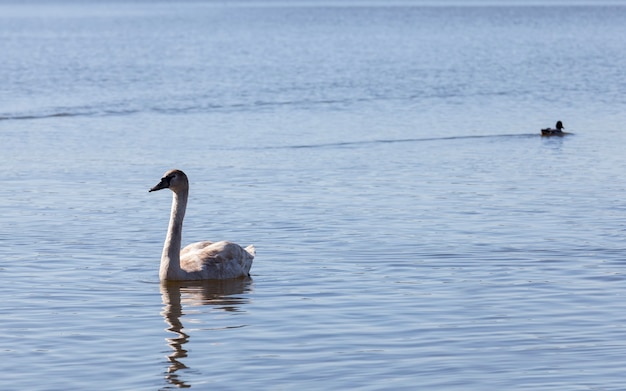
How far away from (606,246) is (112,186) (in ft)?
36.9

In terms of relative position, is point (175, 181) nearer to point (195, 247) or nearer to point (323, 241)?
point (195, 247)

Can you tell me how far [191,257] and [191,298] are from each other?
1288mm

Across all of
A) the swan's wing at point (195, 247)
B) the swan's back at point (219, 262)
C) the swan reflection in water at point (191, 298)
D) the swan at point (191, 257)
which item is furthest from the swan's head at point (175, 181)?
the swan reflection in water at point (191, 298)

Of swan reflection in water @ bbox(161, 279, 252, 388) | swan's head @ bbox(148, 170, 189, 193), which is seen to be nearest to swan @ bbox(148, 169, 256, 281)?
swan's head @ bbox(148, 170, 189, 193)

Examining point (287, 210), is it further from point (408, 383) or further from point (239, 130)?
point (239, 130)

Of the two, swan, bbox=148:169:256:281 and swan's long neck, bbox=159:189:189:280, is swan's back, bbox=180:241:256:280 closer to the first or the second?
swan, bbox=148:169:256:281

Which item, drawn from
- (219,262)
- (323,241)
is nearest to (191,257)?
(219,262)

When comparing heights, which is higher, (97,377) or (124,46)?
(124,46)

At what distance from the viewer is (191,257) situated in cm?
1727

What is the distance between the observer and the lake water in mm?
12547

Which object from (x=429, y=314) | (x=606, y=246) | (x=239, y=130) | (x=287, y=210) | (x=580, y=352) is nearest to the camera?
(x=580, y=352)

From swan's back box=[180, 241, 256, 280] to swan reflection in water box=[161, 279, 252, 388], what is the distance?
10 centimetres

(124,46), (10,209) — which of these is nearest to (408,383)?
(10,209)

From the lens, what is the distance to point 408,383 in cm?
1174
